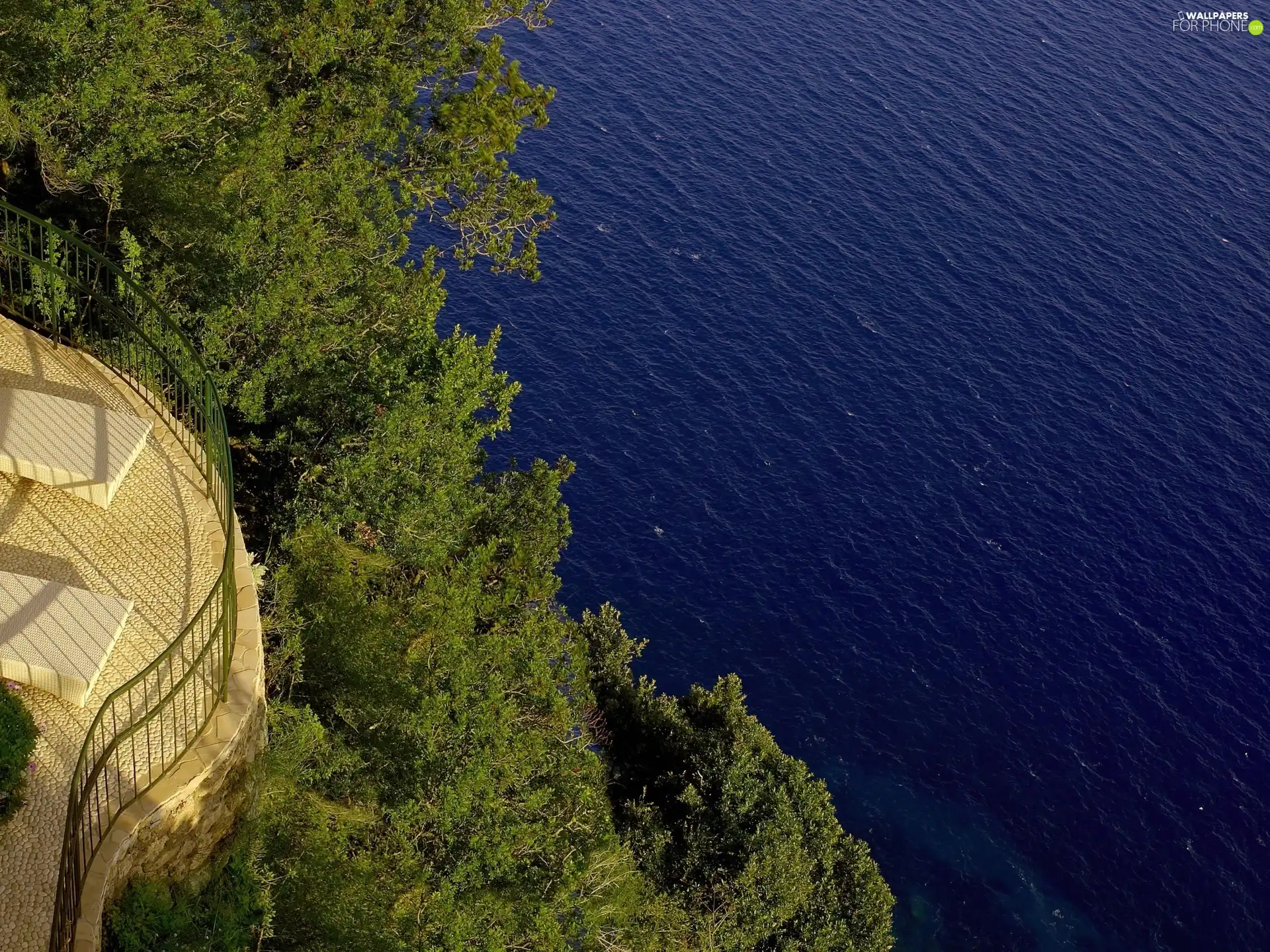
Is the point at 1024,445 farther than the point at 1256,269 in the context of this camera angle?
No

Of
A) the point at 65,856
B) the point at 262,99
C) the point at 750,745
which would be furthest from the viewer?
the point at 750,745

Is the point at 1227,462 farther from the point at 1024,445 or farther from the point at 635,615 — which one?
the point at 635,615

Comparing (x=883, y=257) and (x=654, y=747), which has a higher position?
(x=883, y=257)

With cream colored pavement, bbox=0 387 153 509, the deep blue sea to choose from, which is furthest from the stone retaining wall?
the deep blue sea

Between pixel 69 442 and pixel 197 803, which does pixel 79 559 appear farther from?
pixel 197 803

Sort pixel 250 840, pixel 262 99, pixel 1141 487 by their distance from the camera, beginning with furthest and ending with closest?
1. pixel 1141 487
2. pixel 262 99
3. pixel 250 840

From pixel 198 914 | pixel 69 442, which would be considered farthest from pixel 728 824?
pixel 69 442

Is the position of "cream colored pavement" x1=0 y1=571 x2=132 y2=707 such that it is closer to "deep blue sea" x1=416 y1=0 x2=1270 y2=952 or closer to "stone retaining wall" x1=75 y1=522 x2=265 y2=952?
"stone retaining wall" x1=75 y1=522 x2=265 y2=952

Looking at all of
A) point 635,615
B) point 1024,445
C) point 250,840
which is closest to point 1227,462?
point 1024,445
